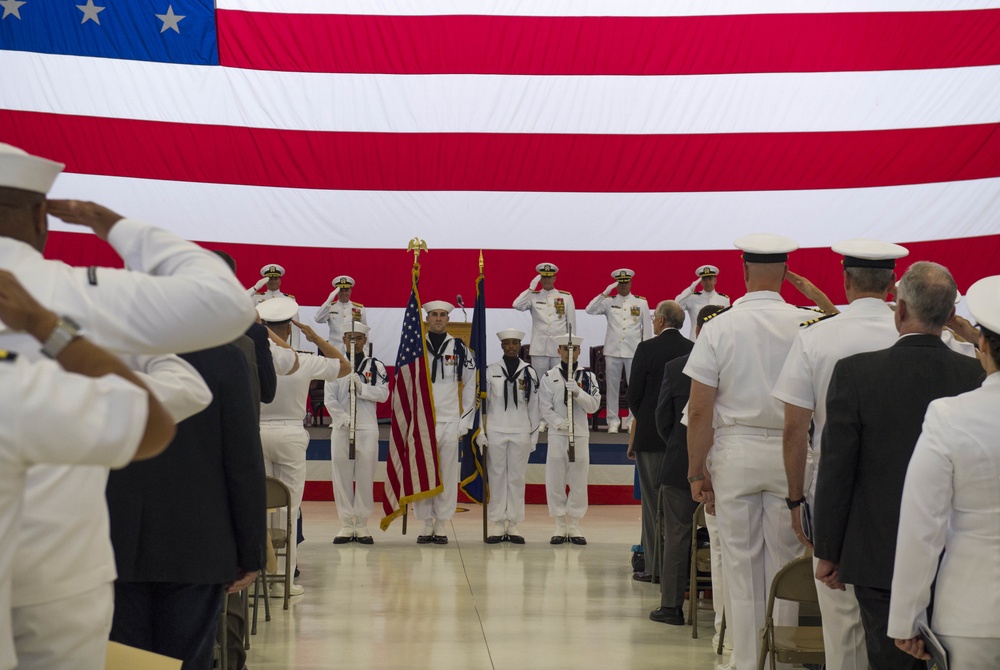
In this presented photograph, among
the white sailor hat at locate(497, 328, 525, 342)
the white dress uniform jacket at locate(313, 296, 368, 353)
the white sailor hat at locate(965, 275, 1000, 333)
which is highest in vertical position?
the white sailor hat at locate(965, 275, 1000, 333)

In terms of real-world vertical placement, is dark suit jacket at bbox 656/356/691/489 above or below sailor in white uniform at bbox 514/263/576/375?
below

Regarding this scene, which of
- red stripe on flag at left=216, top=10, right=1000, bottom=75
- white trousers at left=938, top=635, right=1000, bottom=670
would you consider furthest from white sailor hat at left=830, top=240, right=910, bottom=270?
red stripe on flag at left=216, top=10, right=1000, bottom=75

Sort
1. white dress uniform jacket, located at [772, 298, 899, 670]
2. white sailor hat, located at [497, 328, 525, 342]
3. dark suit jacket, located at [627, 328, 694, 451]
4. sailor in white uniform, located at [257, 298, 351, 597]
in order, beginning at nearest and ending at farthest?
white dress uniform jacket, located at [772, 298, 899, 670]
sailor in white uniform, located at [257, 298, 351, 597]
dark suit jacket, located at [627, 328, 694, 451]
white sailor hat, located at [497, 328, 525, 342]

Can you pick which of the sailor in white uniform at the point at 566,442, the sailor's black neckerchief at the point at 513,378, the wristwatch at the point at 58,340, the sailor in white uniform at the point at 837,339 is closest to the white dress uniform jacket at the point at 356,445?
the sailor's black neckerchief at the point at 513,378

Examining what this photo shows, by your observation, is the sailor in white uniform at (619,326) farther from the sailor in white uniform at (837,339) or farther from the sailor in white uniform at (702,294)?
the sailor in white uniform at (837,339)

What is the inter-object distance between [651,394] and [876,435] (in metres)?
3.45

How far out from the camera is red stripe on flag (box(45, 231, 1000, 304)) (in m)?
11.2

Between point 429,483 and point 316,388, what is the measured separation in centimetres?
336

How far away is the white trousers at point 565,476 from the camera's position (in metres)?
8.38

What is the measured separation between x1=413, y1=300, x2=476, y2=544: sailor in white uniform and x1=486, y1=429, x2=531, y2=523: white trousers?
0.29 meters

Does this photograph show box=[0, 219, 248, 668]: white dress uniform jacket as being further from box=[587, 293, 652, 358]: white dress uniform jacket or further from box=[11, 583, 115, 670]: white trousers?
box=[587, 293, 652, 358]: white dress uniform jacket

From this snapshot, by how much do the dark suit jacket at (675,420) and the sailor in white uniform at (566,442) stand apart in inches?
114

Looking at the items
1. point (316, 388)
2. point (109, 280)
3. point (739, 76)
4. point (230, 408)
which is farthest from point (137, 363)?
point (739, 76)

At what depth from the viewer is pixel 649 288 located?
1161 cm
